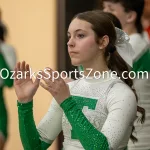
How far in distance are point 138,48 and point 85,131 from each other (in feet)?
2.44

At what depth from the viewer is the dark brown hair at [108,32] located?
4.37ft

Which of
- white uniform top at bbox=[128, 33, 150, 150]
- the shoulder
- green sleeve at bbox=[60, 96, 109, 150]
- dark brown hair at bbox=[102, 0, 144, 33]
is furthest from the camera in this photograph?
the shoulder

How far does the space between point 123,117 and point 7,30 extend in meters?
1.51

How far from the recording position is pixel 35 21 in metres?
2.54

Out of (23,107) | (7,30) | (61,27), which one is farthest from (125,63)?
(7,30)

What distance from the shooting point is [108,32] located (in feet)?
4.46

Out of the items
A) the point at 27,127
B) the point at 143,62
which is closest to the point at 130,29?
the point at 143,62

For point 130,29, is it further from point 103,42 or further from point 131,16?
point 103,42

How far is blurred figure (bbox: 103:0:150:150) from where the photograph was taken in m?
1.82

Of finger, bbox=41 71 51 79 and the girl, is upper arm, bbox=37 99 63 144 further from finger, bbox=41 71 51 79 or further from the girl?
finger, bbox=41 71 51 79

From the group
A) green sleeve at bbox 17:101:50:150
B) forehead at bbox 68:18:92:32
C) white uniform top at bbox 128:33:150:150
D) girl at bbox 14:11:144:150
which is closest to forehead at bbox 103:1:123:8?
white uniform top at bbox 128:33:150:150

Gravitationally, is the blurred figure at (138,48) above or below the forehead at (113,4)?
below

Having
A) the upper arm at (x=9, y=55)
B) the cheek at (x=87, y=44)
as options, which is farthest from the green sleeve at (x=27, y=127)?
the upper arm at (x=9, y=55)

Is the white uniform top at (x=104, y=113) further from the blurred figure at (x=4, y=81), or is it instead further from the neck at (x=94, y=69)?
the blurred figure at (x=4, y=81)
